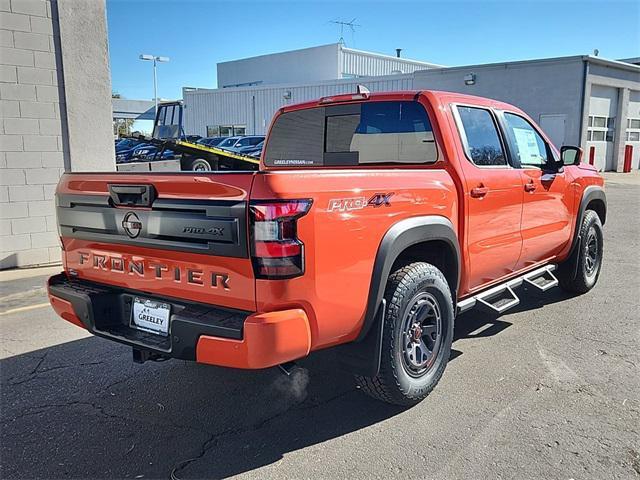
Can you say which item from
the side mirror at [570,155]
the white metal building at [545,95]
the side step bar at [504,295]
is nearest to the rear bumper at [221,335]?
the side step bar at [504,295]

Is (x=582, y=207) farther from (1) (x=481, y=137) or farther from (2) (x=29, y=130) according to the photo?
(2) (x=29, y=130)

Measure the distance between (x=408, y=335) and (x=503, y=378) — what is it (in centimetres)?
103

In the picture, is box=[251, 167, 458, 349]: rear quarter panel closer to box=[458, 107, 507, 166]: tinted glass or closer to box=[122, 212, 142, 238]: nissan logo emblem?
box=[122, 212, 142, 238]: nissan logo emblem

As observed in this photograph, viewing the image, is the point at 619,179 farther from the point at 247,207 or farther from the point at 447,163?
the point at 247,207

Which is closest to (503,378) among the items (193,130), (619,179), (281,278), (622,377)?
(622,377)

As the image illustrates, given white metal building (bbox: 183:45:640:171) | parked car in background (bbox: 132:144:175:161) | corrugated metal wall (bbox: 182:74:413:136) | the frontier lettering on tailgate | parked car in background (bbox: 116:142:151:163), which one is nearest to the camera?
the frontier lettering on tailgate

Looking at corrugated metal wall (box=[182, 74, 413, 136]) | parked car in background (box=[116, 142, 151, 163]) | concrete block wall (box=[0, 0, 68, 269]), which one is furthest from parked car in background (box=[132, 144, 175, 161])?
concrete block wall (box=[0, 0, 68, 269])

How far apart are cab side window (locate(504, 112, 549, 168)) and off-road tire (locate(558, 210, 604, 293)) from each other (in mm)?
1143

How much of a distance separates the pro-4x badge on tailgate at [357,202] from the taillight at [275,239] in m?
0.25

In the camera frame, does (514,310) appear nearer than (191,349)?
No

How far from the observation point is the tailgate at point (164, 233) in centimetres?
268

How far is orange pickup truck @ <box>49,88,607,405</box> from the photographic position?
2660 mm

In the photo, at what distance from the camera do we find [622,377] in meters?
3.97

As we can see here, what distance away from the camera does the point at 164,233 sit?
2.92 metres
